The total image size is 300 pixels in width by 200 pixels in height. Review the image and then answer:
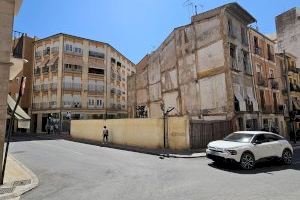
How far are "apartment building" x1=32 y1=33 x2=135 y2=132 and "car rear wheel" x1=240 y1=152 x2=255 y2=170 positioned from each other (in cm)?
3836

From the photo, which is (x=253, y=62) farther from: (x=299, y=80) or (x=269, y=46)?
(x=299, y=80)

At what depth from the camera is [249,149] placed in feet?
37.4

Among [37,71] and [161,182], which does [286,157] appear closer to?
[161,182]

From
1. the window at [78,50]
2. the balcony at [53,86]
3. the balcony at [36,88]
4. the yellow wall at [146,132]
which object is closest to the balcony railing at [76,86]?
the balcony at [53,86]

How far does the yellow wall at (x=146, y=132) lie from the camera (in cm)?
1898

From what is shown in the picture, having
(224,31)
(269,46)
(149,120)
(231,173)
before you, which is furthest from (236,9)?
(231,173)

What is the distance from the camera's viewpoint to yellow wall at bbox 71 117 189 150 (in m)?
19.0

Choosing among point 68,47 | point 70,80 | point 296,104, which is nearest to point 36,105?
point 70,80

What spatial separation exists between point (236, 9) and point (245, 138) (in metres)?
17.4

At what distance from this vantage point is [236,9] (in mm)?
25375

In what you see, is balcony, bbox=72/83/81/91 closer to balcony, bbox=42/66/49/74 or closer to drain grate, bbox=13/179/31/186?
balcony, bbox=42/66/49/74

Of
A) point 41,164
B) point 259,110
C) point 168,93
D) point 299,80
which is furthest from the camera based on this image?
point 299,80

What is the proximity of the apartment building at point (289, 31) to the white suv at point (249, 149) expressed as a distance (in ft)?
108

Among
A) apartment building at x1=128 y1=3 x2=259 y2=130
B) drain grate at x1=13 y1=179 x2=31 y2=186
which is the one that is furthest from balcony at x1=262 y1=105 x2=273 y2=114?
drain grate at x1=13 y1=179 x2=31 y2=186
